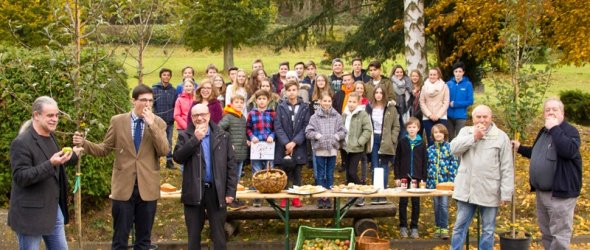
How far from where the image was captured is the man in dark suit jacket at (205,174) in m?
8.22

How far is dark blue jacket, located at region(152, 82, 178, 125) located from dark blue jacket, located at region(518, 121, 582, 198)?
22.0ft

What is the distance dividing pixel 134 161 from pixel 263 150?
2.98 meters

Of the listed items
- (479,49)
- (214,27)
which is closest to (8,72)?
(479,49)

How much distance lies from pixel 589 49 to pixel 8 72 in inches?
390

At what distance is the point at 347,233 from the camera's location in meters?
9.11

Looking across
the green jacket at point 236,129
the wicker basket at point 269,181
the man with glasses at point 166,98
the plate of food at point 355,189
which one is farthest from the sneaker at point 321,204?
the man with glasses at point 166,98

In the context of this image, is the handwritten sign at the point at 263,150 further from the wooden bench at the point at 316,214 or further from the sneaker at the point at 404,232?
the sneaker at the point at 404,232

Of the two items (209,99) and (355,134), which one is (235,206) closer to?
(209,99)

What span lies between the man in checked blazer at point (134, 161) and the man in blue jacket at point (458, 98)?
19.7ft

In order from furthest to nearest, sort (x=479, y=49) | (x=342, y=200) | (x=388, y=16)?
(x=388, y=16) < (x=479, y=49) < (x=342, y=200)

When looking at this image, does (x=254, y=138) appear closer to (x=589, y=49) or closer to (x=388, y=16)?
(x=589, y=49)

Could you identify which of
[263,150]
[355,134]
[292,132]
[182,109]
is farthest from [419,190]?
[182,109]

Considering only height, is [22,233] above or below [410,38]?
below

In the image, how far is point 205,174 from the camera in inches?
332
